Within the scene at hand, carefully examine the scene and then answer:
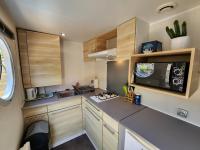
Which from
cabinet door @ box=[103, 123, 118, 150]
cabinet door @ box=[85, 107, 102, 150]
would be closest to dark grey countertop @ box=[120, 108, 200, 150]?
cabinet door @ box=[103, 123, 118, 150]

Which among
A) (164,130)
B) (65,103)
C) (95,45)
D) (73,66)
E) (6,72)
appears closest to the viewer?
(164,130)

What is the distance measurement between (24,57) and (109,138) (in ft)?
6.18

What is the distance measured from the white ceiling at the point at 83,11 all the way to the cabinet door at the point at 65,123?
1.56 m

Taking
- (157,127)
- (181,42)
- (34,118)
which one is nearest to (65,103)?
(34,118)

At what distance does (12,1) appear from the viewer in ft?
2.94

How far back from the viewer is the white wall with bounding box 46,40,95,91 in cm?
234

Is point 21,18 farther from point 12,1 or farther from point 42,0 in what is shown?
point 42,0

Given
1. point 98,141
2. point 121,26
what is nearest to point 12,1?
point 121,26

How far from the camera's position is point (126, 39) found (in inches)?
53.0

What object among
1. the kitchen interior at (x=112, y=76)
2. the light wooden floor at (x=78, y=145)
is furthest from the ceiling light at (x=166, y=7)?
the light wooden floor at (x=78, y=145)

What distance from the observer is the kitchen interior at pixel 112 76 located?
904mm

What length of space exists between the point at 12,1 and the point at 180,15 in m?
1.79

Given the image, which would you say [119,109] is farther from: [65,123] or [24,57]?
[24,57]

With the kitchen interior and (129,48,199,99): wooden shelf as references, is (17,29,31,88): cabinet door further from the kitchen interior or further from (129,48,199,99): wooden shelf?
(129,48,199,99): wooden shelf
